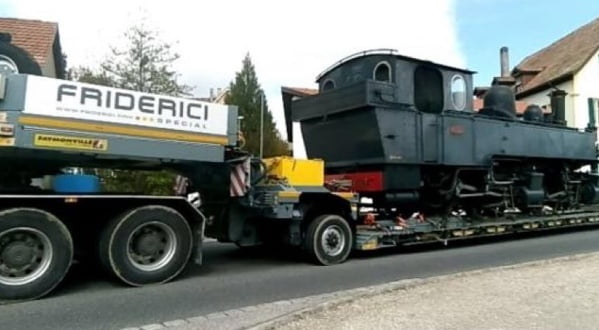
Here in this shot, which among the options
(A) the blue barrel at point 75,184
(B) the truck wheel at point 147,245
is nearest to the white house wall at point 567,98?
(B) the truck wheel at point 147,245

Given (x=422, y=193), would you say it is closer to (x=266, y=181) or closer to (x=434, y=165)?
(x=434, y=165)

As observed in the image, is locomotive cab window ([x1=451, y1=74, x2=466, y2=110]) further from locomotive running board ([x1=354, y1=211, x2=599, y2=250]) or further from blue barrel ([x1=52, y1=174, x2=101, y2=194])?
blue barrel ([x1=52, y1=174, x2=101, y2=194])

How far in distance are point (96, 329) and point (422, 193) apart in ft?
25.3

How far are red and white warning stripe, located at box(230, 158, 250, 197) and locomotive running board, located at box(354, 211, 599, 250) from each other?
2345 mm

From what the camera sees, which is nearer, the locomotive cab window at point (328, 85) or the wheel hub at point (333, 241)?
the wheel hub at point (333, 241)

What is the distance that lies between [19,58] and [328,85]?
21.8ft

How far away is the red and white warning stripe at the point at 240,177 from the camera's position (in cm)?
898

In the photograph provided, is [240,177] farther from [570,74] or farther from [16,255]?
[570,74]

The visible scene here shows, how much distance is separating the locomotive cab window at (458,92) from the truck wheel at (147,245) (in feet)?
20.9

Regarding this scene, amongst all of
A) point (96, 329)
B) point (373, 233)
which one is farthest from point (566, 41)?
point (96, 329)

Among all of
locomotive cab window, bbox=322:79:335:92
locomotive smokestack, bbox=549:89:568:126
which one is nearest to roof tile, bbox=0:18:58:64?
locomotive cab window, bbox=322:79:335:92

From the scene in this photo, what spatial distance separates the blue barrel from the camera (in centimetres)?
739

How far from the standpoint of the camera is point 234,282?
8047 millimetres

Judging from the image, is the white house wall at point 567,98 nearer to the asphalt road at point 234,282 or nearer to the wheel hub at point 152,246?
the asphalt road at point 234,282
